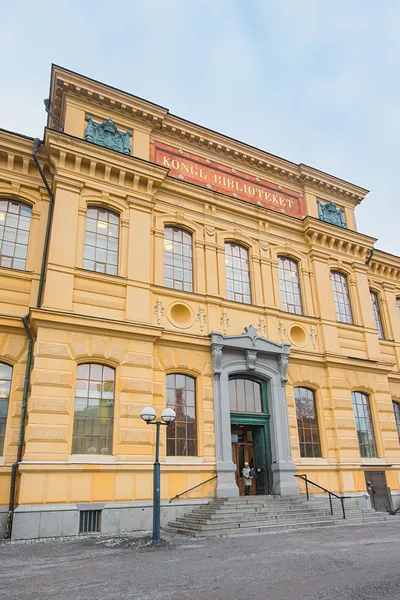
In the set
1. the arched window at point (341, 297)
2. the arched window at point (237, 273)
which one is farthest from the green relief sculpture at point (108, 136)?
the arched window at point (341, 297)

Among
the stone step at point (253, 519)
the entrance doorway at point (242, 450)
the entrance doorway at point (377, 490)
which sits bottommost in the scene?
the stone step at point (253, 519)

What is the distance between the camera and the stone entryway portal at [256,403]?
16.1m

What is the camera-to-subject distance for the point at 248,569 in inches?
313

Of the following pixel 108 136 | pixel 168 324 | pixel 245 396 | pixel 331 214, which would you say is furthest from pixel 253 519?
pixel 331 214

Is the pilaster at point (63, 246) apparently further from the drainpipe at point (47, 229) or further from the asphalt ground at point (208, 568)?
the asphalt ground at point (208, 568)

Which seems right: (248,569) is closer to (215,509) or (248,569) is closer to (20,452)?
(215,509)

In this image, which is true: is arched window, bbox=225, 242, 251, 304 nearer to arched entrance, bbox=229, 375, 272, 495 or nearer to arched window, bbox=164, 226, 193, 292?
arched window, bbox=164, 226, 193, 292

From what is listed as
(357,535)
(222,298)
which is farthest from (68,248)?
(357,535)

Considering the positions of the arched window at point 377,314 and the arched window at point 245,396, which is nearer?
the arched window at point 245,396

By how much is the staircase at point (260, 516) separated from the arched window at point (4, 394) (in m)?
5.45

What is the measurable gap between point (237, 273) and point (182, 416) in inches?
248

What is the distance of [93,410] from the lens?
13898 millimetres

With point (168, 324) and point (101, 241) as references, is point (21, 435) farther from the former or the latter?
point (101, 241)

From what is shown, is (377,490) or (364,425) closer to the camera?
(377,490)
